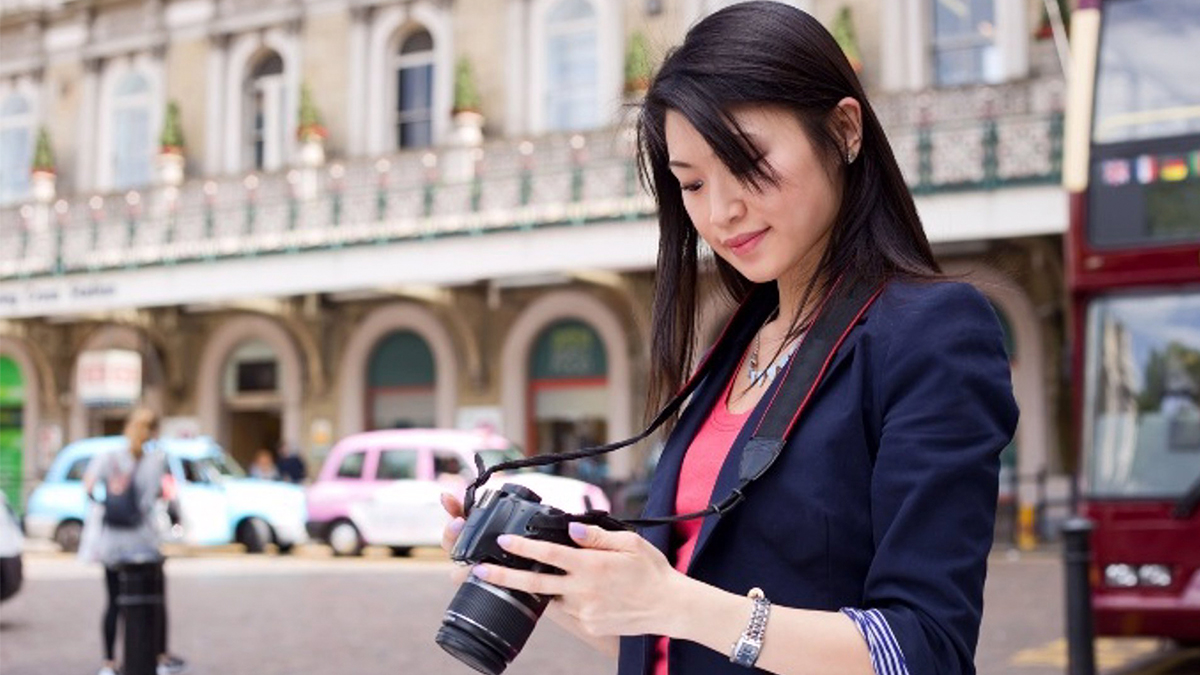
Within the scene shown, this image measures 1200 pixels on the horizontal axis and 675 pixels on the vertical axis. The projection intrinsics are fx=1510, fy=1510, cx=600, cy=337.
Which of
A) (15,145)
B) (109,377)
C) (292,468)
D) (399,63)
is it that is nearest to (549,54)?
(399,63)

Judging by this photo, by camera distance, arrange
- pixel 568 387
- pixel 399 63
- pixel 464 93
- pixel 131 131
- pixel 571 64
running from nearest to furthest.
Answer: pixel 464 93 < pixel 568 387 < pixel 571 64 < pixel 399 63 < pixel 131 131

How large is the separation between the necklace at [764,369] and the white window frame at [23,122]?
1204 inches

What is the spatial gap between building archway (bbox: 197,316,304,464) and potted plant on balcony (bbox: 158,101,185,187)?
2.86 metres

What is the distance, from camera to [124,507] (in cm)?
962

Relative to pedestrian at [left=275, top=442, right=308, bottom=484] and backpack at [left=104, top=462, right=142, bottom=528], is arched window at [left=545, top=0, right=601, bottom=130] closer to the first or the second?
pedestrian at [left=275, top=442, right=308, bottom=484]

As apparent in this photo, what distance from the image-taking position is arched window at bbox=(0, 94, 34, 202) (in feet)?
101

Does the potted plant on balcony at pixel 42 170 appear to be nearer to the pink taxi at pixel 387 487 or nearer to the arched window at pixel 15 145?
the arched window at pixel 15 145

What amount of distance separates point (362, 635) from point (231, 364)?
17412 mm

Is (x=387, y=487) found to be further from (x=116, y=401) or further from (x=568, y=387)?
(x=116, y=401)

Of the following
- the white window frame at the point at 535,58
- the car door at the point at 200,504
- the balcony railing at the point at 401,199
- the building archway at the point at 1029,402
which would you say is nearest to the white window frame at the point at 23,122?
the balcony railing at the point at 401,199

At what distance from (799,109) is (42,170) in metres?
29.6

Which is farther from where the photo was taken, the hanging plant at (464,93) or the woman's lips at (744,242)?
the hanging plant at (464,93)

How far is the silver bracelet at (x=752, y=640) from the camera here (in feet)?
5.40

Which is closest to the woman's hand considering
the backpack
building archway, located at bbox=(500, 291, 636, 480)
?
the backpack
